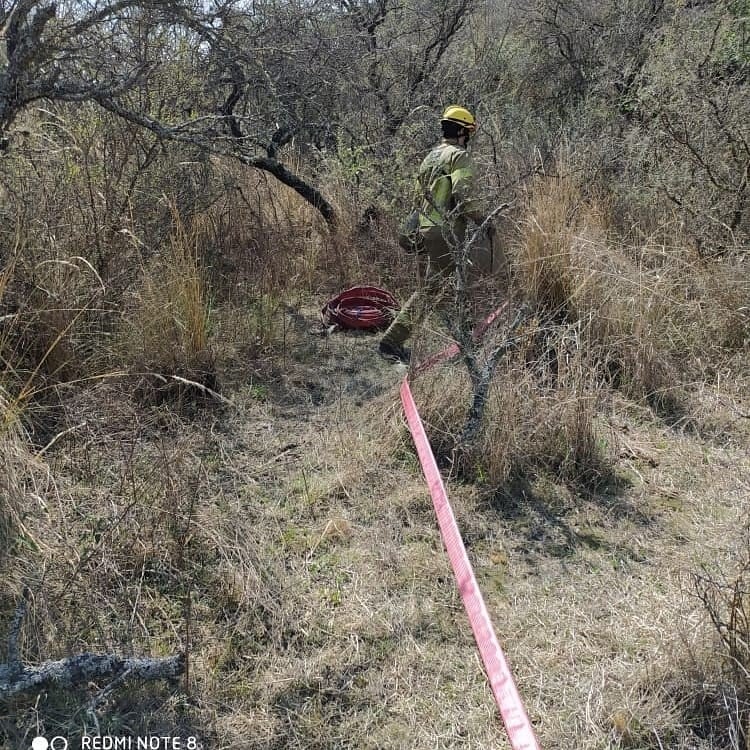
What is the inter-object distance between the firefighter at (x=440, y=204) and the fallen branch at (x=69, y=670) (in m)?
2.44

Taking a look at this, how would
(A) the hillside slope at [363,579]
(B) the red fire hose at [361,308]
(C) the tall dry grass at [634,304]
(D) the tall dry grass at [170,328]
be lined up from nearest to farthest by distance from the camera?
(A) the hillside slope at [363,579] → (D) the tall dry grass at [170,328] → (C) the tall dry grass at [634,304] → (B) the red fire hose at [361,308]

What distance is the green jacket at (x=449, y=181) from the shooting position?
12.6ft

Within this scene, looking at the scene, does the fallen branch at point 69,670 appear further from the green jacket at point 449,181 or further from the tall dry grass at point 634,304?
the green jacket at point 449,181

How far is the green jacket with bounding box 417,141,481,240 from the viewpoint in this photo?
385 centimetres

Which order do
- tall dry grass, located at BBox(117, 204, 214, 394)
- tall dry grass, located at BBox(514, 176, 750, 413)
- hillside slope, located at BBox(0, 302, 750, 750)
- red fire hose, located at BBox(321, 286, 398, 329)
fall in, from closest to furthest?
1. hillside slope, located at BBox(0, 302, 750, 750)
2. tall dry grass, located at BBox(117, 204, 214, 394)
3. tall dry grass, located at BBox(514, 176, 750, 413)
4. red fire hose, located at BBox(321, 286, 398, 329)

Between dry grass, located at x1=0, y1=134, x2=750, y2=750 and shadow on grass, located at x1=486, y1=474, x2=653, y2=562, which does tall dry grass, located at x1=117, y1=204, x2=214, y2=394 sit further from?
shadow on grass, located at x1=486, y1=474, x2=653, y2=562

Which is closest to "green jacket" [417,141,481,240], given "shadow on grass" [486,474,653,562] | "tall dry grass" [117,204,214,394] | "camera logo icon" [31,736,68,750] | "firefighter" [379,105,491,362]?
"firefighter" [379,105,491,362]

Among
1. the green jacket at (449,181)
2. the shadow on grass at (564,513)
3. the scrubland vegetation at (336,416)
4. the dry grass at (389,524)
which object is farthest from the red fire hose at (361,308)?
the shadow on grass at (564,513)

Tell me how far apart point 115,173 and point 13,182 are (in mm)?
498

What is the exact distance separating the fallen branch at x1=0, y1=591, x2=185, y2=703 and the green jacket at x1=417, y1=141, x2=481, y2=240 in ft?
9.27

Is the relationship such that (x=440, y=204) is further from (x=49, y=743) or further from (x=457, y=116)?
(x=49, y=743)

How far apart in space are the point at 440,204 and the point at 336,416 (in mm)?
1558

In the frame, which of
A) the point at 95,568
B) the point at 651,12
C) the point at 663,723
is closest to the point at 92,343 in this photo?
the point at 95,568

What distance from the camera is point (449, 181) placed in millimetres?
3914
